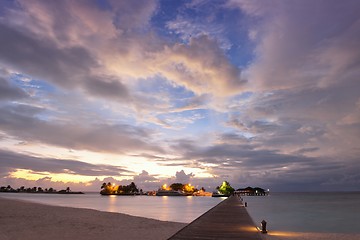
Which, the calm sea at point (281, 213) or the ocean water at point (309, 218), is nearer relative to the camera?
the ocean water at point (309, 218)

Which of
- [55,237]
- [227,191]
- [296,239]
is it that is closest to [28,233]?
[55,237]

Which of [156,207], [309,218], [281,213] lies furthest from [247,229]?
[156,207]

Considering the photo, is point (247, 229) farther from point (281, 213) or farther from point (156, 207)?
point (156, 207)

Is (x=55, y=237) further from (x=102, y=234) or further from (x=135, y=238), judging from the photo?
(x=135, y=238)

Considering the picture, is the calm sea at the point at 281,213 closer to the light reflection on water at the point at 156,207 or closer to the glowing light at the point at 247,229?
the light reflection on water at the point at 156,207

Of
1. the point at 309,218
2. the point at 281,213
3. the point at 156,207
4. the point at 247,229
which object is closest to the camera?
the point at 247,229

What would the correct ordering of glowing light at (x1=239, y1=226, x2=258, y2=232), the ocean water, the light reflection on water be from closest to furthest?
glowing light at (x1=239, y1=226, x2=258, y2=232) < the ocean water < the light reflection on water

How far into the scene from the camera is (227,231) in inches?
742

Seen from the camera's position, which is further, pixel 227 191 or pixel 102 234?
pixel 227 191

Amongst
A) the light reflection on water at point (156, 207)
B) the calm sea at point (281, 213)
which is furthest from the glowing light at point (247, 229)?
the light reflection on water at point (156, 207)

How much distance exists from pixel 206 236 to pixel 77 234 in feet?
33.6

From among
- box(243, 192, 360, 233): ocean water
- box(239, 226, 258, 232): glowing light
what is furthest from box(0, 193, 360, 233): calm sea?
box(239, 226, 258, 232): glowing light

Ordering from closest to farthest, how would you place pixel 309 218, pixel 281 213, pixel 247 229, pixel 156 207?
pixel 247 229, pixel 309 218, pixel 281 213, pixel 156 207

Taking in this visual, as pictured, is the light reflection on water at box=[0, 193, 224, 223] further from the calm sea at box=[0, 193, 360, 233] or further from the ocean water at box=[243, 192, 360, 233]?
the ocean water at box=[243, 192, 360, 233]
